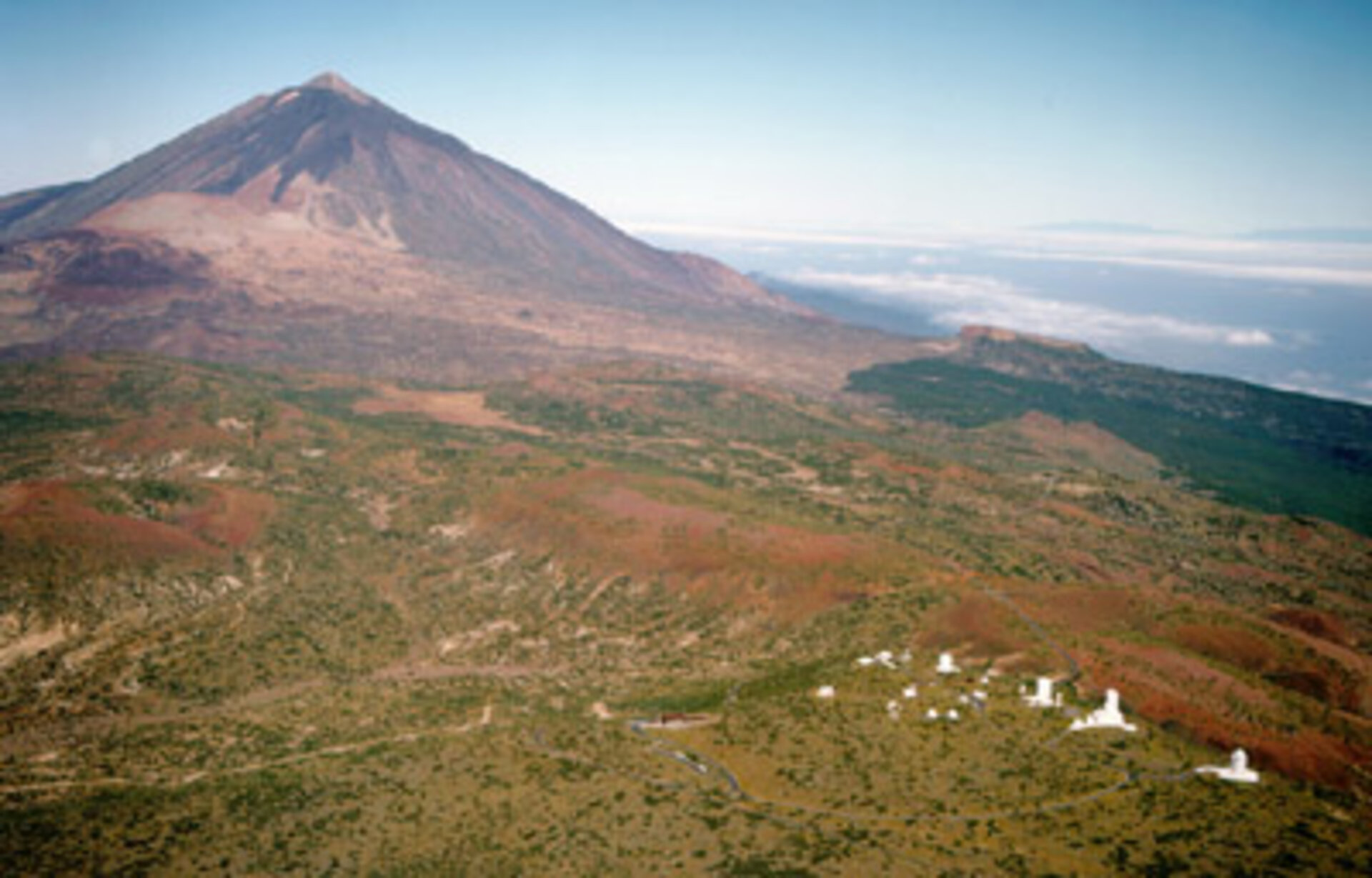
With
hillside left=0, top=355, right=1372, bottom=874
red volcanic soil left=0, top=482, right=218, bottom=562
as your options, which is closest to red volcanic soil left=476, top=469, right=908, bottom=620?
hillside left=0, top=355, right=1372, bottom=874

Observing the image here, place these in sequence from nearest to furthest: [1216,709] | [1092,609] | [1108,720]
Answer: [1108,720], [1216,709], [1092,609]

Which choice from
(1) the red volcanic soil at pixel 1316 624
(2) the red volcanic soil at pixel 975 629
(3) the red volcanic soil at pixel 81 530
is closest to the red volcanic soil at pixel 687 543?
(2) the red volcanic soil at pixel 975 629

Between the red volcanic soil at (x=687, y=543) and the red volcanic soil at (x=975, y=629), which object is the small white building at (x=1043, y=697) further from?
the red volcanic soil at (x=687, y=543)

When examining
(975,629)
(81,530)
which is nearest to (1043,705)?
(975,629)

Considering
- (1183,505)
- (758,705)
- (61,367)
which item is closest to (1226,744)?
(758,705)

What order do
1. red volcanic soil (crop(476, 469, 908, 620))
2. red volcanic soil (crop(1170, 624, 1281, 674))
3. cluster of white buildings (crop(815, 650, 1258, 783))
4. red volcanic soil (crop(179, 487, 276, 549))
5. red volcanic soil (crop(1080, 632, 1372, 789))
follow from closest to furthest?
cluster of white buildings (crop(815, 650, 1258, 783)) < red volcanic soil (crop(1080, 632, 1372, 789)) < red volcanic soil (crop(1170, 624, 1281, 674)) < red volcanic soil (crop(476, 469, 908, 620)) < red volcanic soil (crop(179, 487, 276, 549))

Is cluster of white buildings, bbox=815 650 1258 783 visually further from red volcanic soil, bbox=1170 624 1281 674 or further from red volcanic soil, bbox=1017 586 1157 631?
red volcanic soil, bbox=1170 624 1281 674

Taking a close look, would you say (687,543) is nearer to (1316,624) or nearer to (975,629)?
(975,629)
